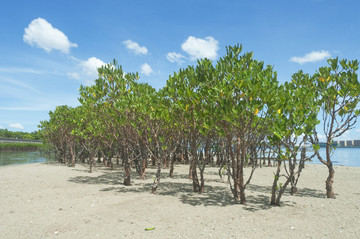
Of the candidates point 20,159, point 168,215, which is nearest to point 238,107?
point 168,215

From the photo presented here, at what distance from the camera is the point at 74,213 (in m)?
9.34

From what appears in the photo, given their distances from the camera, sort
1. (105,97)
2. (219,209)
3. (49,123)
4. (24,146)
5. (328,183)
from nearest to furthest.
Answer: (219,209) → (328,183) → (105,97) → (49,123) → (24,146)

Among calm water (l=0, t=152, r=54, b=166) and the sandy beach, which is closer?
the sandy beach

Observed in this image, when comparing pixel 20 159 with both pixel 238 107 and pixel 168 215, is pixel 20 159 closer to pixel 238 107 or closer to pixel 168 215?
pixel 168 215

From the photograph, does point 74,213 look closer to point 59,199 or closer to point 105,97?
point 59,199

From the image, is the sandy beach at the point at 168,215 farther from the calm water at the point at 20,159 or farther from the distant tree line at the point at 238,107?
the calm water at the point at 20,159

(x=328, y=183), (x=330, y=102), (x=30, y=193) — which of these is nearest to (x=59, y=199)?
(x=30, y=193)

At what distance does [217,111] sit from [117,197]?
6952 mm

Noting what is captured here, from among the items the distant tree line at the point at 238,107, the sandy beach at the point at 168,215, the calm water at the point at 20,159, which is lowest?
the calm water at the point at 20,159

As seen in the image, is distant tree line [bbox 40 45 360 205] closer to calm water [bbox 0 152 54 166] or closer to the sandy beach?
the sandy beach

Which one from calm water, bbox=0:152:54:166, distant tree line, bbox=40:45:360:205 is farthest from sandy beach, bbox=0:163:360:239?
calm water, bbox=0:152:54:166

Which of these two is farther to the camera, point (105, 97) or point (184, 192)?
point (105, 97)

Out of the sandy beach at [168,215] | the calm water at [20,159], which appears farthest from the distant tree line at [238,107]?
the calm water at [20,159]

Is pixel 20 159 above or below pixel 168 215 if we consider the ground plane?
below
